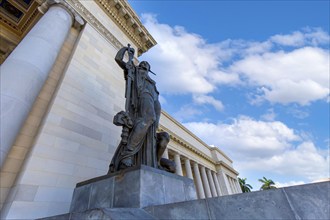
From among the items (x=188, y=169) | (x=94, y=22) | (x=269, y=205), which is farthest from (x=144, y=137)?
(x=188, y=169)

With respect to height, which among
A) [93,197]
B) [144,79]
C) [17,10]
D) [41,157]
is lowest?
[93,197]

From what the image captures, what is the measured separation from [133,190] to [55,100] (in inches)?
160

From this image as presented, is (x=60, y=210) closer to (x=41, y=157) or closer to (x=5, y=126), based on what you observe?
(x=41, y=157)

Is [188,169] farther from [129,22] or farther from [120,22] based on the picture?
[120,22]

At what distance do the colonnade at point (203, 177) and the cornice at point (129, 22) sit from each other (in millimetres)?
10058

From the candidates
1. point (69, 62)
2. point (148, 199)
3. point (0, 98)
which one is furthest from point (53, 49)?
point (148, 199)

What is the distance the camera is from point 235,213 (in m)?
1.70

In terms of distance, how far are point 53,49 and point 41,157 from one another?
130 inches

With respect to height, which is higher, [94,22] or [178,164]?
[94,22]

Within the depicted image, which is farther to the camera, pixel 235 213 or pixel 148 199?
pixel 148 199

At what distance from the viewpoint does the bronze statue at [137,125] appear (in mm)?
3328

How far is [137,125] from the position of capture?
3422 mm

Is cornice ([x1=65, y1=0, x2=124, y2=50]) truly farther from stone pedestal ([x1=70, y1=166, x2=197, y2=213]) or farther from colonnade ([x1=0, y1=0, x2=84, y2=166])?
stone pedestal ([x1=70, y1=166, x2=197, y2=213])

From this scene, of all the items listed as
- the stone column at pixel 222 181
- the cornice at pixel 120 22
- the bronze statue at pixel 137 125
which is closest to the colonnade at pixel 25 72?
the cornice at pixel 120 22
